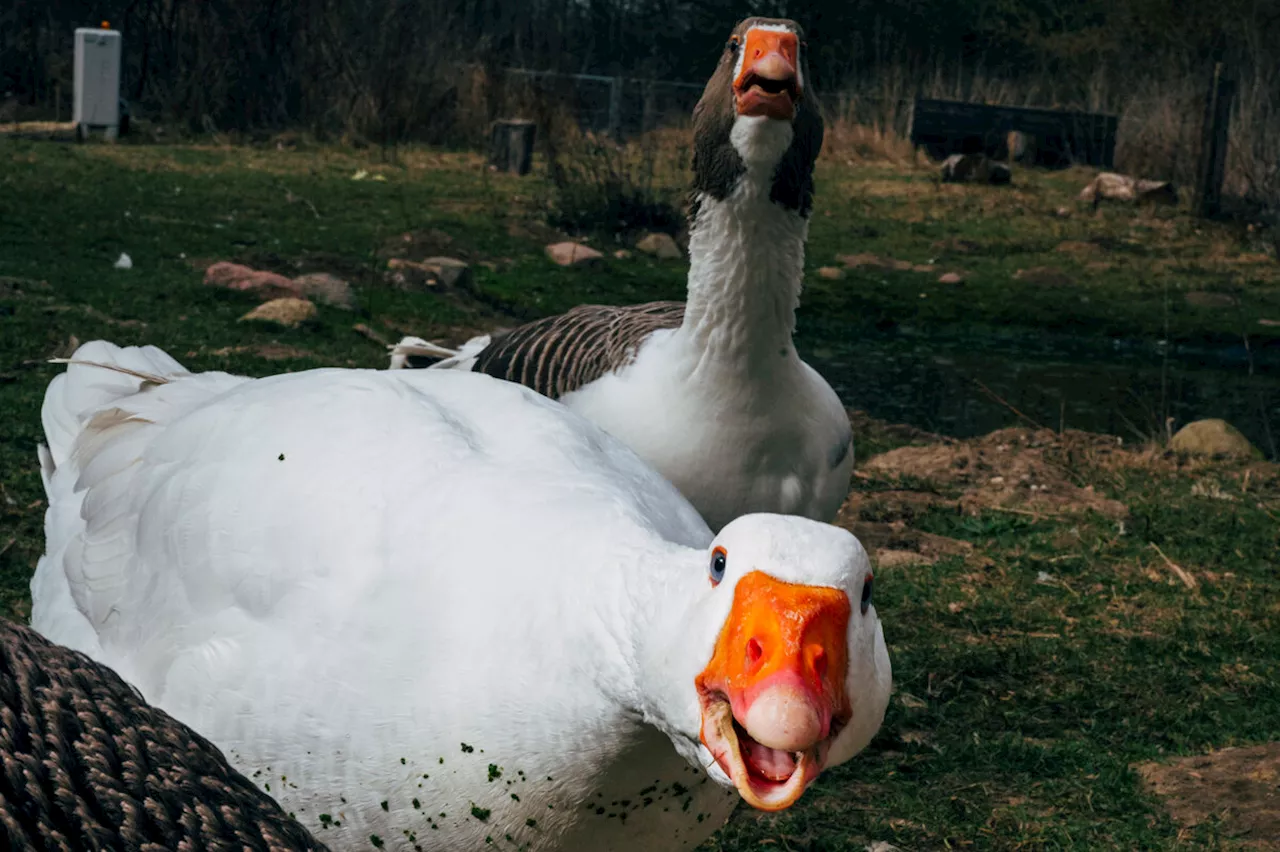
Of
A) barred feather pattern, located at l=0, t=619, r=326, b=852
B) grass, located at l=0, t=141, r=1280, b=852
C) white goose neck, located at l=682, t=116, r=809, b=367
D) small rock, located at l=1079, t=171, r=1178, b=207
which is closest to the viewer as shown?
barred feather pattern, located at l=0, t=619, r=326, b=852

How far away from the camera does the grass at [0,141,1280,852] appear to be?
419 centimetres

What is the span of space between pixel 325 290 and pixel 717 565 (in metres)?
7.41

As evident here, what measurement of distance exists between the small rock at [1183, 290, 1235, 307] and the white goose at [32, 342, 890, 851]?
971cm

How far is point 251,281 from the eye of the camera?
29.5 ft

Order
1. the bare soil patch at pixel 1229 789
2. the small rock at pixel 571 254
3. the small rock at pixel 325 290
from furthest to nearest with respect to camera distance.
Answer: the small rock at pixel 571 254 → the small rock at pixel 325 290 → the bare soil patch at pixel 1229 789

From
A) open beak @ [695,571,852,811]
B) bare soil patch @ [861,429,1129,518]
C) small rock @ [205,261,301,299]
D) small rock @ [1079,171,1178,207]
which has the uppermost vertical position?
small rock @ [1079,171,1178,207]

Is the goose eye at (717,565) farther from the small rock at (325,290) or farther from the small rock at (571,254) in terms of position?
the small rock at (571,254)

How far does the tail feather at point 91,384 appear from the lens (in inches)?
146

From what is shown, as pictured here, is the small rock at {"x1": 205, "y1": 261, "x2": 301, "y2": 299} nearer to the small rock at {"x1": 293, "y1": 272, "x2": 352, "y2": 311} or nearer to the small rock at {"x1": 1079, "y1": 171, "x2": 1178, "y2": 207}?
the small rock at {"x1": 293, "y1": 272, "x2": 352, "y2": 311}

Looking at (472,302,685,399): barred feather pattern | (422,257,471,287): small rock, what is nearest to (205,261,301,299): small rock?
(422,257,471,287): small rock

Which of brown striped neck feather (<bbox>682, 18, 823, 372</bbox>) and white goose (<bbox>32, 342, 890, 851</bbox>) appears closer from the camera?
white goose (<bbox>32, 342, 890, 851</bbox>)

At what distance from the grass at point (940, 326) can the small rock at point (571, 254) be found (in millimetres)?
177

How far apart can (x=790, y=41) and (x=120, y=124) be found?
557 inches

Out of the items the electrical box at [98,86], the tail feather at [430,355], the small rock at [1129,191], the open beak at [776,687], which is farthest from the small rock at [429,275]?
the small rock at [1129,191]
